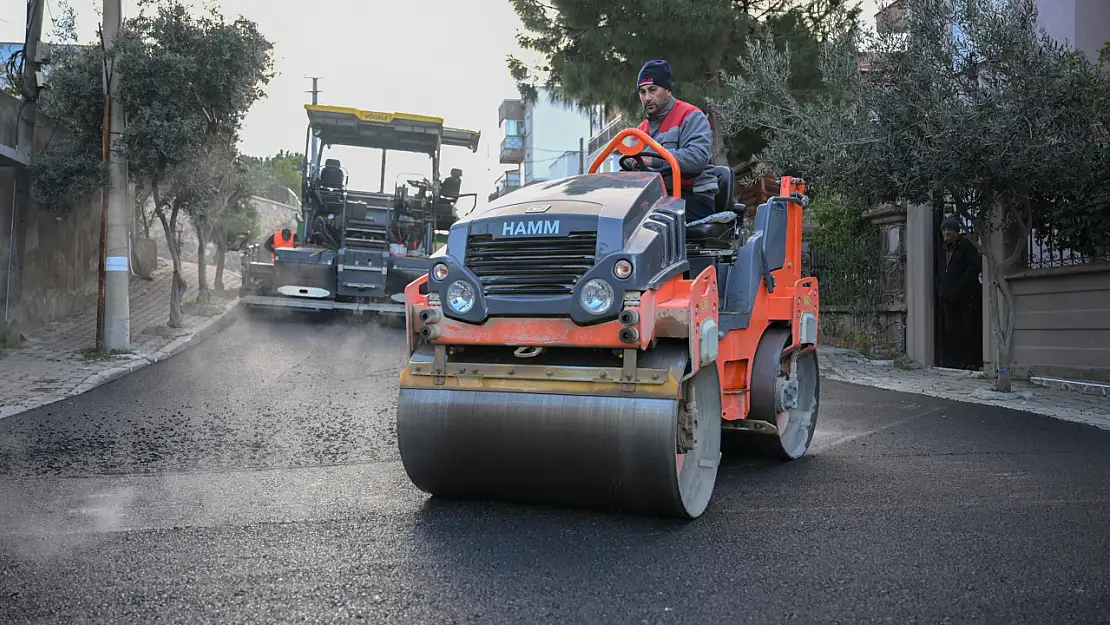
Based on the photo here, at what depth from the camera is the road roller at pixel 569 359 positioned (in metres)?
4.11

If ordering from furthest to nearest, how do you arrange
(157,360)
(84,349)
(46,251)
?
(46,251) < (84,349) < (157,360)

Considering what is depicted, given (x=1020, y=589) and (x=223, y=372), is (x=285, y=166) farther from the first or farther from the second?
(x=1020, y=589)

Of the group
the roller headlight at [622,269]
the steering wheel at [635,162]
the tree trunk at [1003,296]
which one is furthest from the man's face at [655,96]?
the tree trunk at [1003,296]

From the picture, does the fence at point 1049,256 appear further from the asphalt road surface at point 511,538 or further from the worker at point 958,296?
the asphalt road surface at point 511,538

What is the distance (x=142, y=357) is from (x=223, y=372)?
168 centimetres

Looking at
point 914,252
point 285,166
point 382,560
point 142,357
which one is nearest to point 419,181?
point 142,357

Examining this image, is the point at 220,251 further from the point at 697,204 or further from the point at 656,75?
the point at 697,204

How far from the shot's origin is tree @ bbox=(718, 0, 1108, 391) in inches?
352

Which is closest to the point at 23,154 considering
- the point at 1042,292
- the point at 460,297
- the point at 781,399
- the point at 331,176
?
the point at 331,176

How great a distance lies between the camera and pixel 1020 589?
3490 mm

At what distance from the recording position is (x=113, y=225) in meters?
12.0

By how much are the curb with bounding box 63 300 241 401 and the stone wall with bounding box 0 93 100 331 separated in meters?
1.88

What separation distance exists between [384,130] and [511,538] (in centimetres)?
1354

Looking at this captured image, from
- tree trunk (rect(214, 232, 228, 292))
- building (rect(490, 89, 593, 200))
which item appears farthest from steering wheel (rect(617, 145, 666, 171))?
building (rect(490, 89, 593, 200))
